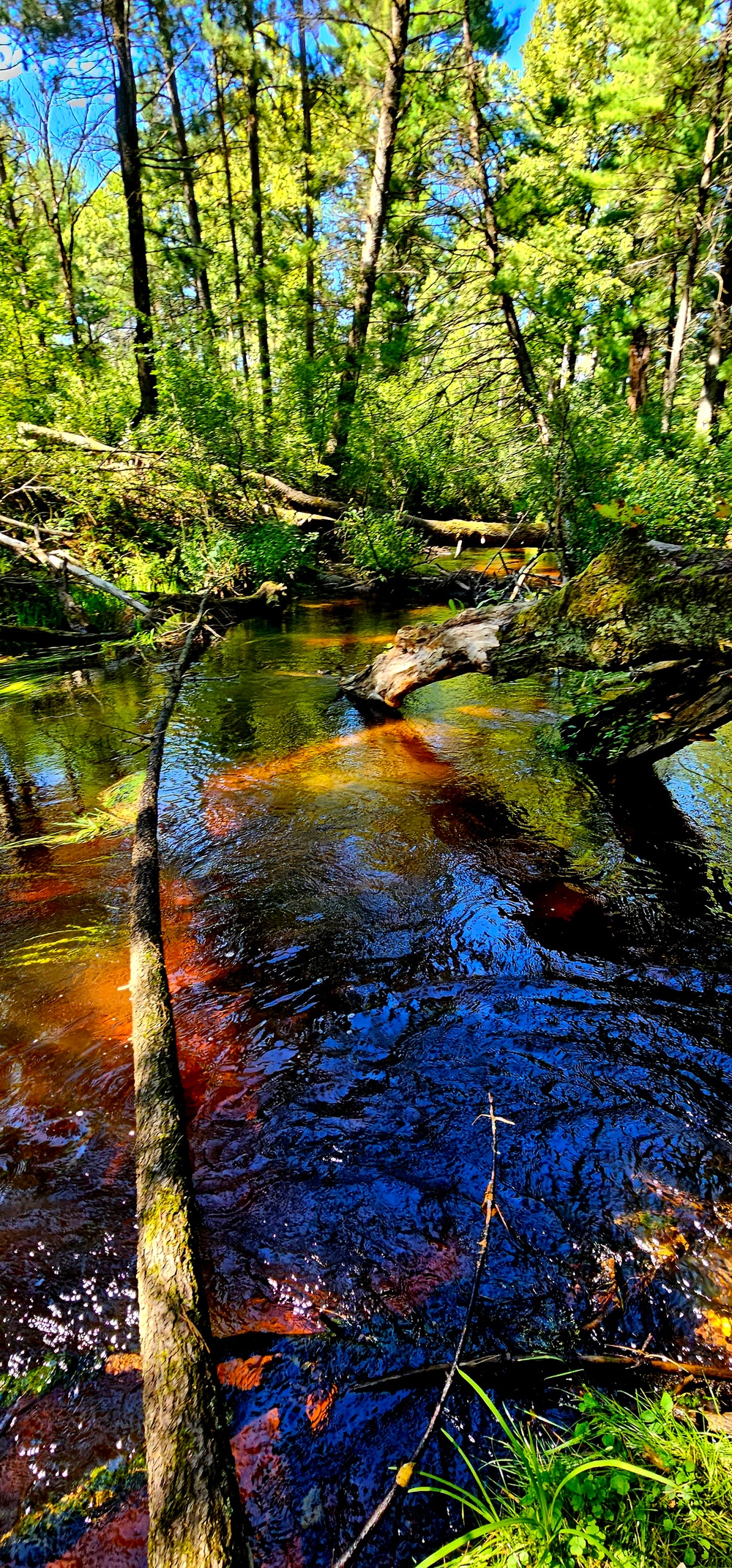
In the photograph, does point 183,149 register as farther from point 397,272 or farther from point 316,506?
point 316,506

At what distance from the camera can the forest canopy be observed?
395 inches

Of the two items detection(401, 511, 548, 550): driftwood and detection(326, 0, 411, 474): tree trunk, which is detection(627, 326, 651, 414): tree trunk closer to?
detection(401, 511, 548, 550): driftwood

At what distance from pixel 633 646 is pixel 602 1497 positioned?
4817mm

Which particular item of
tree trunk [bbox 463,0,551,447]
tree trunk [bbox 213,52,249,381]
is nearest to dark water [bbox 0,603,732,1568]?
tree trunk [bbox 463,0,551,447]

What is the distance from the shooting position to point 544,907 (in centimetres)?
412

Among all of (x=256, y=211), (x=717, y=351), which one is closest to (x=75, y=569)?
(x=717, y=351)

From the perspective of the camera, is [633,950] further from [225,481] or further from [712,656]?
[225,481]

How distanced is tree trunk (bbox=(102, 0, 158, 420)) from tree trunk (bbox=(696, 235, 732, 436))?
987cm

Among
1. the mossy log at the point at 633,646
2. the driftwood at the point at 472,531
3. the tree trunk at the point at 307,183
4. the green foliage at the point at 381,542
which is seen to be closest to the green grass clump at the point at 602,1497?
the mossy log at the point at 633,646

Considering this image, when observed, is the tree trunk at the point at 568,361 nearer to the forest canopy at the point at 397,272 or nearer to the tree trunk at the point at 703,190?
the forest canopy at the point at 397,272

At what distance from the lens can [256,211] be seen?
15.4 m

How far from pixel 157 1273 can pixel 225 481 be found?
40.4 feet

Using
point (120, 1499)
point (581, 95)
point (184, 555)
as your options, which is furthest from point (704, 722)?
point (581, 95)

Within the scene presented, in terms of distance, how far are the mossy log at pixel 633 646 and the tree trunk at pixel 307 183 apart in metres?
12.2
